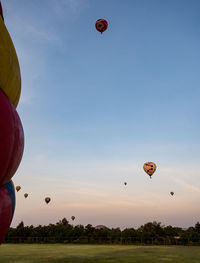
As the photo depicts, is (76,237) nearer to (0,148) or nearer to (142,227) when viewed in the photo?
(142,227)

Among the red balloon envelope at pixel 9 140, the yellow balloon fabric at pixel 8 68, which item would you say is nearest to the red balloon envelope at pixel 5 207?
the red balloon envelope at pixel 9 140

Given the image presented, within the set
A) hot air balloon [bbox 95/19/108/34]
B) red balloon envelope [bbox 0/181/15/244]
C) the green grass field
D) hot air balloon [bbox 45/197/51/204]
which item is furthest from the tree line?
red balloon envelope [bbox 0/181/15/244]

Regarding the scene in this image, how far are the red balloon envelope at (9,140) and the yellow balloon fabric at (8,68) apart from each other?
0.23 m

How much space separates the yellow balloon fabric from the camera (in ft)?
12.4

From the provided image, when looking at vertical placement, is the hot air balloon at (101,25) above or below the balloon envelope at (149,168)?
above

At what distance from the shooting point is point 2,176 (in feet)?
11.4

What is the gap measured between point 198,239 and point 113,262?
27.7 meters

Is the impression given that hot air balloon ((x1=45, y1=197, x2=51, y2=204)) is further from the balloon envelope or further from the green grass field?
the green grass field

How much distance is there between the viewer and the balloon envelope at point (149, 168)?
3097cm

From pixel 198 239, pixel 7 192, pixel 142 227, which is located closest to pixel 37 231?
pixel 142 227

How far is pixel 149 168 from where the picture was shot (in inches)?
1230

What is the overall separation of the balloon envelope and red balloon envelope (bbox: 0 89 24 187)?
2867 cm

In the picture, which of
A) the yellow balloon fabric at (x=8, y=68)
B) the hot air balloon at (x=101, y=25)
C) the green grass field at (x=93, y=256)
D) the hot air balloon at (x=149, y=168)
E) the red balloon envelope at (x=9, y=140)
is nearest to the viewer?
the red balloon envelope at (x=9, y=140)

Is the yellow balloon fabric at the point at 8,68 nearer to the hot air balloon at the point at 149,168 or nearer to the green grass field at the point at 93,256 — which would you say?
the green grass field at the point at 93,256
